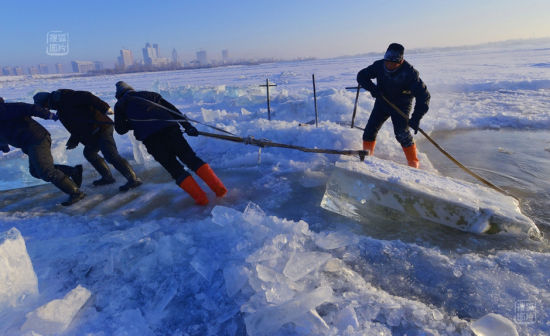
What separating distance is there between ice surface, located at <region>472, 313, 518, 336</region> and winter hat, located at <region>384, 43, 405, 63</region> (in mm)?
2825

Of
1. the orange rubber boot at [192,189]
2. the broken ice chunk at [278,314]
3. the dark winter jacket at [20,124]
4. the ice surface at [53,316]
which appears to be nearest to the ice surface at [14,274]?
the ice surface at [53,316]

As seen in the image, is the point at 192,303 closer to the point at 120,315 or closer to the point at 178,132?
the point at 120,315

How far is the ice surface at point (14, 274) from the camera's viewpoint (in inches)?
75.2

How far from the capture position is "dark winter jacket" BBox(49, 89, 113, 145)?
386cm

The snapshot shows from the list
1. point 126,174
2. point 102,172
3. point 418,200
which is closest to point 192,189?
point 126,174

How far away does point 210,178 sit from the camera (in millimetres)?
3617

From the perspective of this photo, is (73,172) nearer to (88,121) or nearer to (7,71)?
(88,121)

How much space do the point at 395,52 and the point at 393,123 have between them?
37.2 inches

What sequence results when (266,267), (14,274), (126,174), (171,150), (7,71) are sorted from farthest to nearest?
(7,71) → (126,174) → (171,150) → (266,267) → (14,274)

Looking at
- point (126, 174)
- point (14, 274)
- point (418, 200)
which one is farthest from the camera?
point (126, 174)

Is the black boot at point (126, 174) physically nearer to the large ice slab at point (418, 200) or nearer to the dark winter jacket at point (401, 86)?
the large ice slab at point (418, 200)

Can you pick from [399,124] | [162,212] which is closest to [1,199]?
[162,212]

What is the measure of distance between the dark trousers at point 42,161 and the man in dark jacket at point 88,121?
1.22 ft

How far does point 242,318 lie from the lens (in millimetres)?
1887
